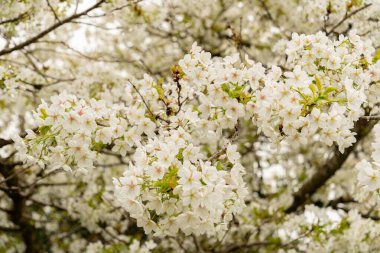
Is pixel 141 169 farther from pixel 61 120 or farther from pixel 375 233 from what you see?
pixel 375 233

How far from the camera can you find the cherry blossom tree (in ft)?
7.85

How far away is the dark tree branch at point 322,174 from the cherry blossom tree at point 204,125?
0.07ft

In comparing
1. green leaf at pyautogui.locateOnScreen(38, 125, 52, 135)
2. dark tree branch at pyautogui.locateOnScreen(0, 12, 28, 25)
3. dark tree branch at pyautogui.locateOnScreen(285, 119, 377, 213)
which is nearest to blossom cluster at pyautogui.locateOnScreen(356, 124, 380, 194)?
green leaf at pyautogui.locateOnScreen(38, 125, 52, 135)

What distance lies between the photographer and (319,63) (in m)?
3.05

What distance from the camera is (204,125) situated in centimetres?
311

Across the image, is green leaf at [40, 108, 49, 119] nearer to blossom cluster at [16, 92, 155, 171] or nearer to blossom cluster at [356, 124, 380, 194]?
blossom cluster at [16, 92, 155, 171]

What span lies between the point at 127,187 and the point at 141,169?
129 millimetres

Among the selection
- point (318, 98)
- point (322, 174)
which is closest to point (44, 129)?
point (318, 98)

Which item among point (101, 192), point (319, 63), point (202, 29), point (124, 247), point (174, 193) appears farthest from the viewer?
point (202, 29)

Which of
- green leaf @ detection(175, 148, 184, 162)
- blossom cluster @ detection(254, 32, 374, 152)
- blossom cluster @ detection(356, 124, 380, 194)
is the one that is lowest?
blossom cluster @ detection(356, 124, 380, 194)

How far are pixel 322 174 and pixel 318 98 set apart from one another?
378cm

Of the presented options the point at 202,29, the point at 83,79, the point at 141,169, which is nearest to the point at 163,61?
the point at 202,29

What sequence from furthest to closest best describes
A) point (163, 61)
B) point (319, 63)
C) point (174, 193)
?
point (163, 61) → point (319, 63) → point (174, 193)

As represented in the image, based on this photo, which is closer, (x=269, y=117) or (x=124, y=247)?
(x=269, y=117)
